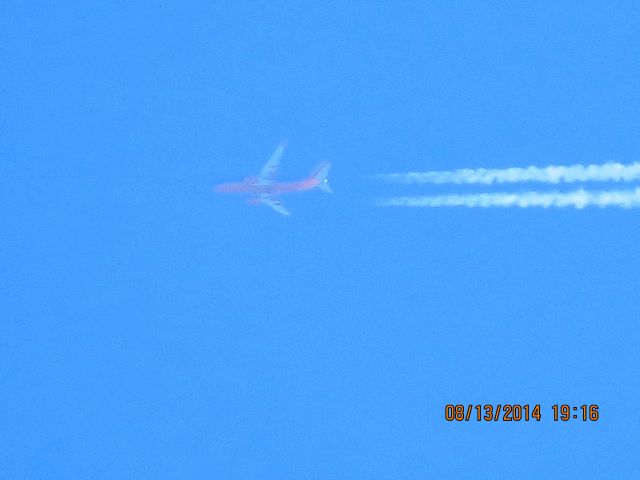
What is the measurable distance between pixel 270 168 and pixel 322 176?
98cm

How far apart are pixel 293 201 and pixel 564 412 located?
20.1 feet

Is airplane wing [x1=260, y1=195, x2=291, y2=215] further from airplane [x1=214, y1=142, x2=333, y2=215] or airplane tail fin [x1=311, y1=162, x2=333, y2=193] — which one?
airplane tail fin [x1=311, y1=162, x2=333, y2=193]

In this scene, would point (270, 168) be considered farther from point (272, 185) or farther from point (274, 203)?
point (274, 203)

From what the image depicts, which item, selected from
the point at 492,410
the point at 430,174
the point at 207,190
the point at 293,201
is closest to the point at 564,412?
the point at 492,410

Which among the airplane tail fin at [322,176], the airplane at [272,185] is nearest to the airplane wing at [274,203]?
the airplane at [272,185]

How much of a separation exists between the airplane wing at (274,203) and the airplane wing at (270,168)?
0.27 m

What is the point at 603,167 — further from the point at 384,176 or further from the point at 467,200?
the point at 384,176

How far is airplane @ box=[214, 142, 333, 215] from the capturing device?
553 inches

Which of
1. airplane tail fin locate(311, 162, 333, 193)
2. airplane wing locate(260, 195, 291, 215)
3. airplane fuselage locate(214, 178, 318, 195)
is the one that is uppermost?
airplane tail fin locate(311, 162, 333, 193)

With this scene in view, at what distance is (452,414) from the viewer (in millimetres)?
13914

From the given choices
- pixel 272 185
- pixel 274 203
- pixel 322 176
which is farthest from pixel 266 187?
pixel 322 176

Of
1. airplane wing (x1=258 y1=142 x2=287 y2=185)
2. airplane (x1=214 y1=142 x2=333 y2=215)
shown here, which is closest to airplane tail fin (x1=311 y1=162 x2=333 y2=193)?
airplane (x1=214 y1=142 x2=333 y2=215)

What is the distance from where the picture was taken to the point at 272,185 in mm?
14133

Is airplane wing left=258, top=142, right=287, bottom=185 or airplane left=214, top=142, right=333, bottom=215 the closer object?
airplane left=214, top=142, right=333, bottom=215
